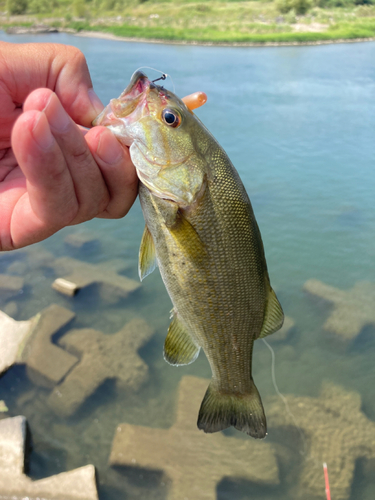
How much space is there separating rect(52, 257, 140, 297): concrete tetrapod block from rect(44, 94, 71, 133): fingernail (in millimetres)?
6550

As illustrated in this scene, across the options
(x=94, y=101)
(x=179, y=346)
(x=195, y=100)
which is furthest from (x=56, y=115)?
(x=179, y=346)

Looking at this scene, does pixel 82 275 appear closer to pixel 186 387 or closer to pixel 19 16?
pixel 186 387

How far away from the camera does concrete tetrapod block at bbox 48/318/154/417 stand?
18.5 feet

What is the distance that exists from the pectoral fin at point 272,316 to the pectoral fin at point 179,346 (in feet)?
1.30

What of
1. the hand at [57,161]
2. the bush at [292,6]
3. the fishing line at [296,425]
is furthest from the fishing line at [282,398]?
the bush at [292,6]

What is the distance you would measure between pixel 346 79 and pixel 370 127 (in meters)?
6.76

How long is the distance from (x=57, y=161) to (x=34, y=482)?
4.22 metres

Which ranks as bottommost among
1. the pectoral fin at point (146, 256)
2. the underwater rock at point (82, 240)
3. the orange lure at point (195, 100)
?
the underwater rock at point (82, 240)

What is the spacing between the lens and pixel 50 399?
18.7 feet

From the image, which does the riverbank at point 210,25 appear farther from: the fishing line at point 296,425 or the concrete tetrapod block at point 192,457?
the concrete tetrapod block at point 192,457

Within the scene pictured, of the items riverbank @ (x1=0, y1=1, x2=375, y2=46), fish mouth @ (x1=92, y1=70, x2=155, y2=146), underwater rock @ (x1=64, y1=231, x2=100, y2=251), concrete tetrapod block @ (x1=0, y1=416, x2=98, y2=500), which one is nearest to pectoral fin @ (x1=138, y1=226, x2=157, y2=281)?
fish mouth @ (x1=92, y1=70, x2=155, y2=146)

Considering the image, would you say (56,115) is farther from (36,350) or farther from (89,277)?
(89,277)

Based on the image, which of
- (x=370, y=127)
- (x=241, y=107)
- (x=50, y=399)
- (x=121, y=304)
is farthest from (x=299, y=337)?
(x=241, y=107)

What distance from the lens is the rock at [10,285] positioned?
25.6ft
